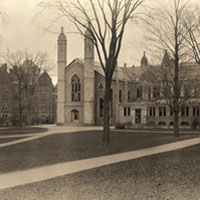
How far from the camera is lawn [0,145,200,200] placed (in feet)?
22.7

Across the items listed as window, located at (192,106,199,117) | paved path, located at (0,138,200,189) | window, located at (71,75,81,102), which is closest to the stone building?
window, located at (71,75,81,102)

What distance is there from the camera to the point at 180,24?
23172 mm

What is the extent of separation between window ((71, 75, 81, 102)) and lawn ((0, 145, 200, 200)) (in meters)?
42.3

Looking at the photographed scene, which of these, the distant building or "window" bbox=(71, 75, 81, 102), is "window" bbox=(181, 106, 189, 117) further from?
the distant building

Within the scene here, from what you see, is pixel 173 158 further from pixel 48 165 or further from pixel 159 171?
pixel 48 165

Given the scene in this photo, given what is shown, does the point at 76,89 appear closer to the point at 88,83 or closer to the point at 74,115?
the point at 88,83

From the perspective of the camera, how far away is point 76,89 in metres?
53.5

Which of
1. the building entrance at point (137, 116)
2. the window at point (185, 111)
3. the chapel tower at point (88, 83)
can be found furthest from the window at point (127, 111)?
the window at point (185, 111)

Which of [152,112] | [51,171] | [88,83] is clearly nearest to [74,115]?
[88,83]

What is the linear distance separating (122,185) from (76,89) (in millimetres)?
45883

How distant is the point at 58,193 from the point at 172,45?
18.7 meters

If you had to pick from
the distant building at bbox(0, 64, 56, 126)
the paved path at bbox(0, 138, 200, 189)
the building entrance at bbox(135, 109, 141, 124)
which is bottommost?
the paved path at bbox(0, 138, 200, 189)

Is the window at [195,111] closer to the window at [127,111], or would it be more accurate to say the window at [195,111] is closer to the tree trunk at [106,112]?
the window at [127,111]

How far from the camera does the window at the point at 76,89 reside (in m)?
53.3
